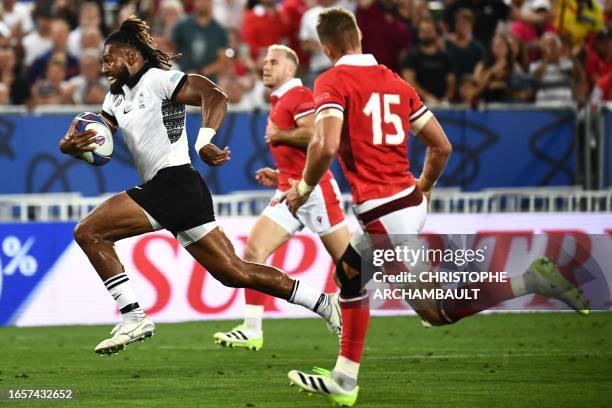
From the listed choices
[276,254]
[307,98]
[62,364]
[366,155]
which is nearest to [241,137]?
[276,254]

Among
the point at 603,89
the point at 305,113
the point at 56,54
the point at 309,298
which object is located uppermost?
the point at 305,113

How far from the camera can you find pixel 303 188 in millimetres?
8141

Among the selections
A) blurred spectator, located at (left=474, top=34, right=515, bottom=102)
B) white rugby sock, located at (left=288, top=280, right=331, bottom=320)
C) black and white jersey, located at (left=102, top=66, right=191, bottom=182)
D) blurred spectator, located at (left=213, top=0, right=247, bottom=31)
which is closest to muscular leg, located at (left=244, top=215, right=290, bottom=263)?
white rugby sock, located at (left=288, top=280, right=331, bottom=320)

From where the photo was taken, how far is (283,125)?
11.2m

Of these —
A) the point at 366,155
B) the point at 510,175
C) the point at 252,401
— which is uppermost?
the point at 366,155

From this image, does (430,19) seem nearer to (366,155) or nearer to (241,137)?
(241,137)

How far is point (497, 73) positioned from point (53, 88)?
5.80 meters

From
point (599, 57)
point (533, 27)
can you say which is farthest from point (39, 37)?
point (599, 57)

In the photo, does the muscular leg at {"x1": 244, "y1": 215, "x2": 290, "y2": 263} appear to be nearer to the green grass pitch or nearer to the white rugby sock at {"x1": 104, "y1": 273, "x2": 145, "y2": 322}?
the green grass pitch

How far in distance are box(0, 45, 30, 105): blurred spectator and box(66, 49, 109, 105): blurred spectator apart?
22.7 inches

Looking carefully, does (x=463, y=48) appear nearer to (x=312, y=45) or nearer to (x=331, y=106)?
(x=312, y=45)

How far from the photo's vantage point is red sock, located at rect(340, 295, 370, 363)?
787cm

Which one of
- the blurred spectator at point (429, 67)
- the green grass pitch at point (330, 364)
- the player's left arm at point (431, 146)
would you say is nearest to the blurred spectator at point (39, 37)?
the green grass pitch at point (330, 364)

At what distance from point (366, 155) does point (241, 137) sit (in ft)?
22.9
